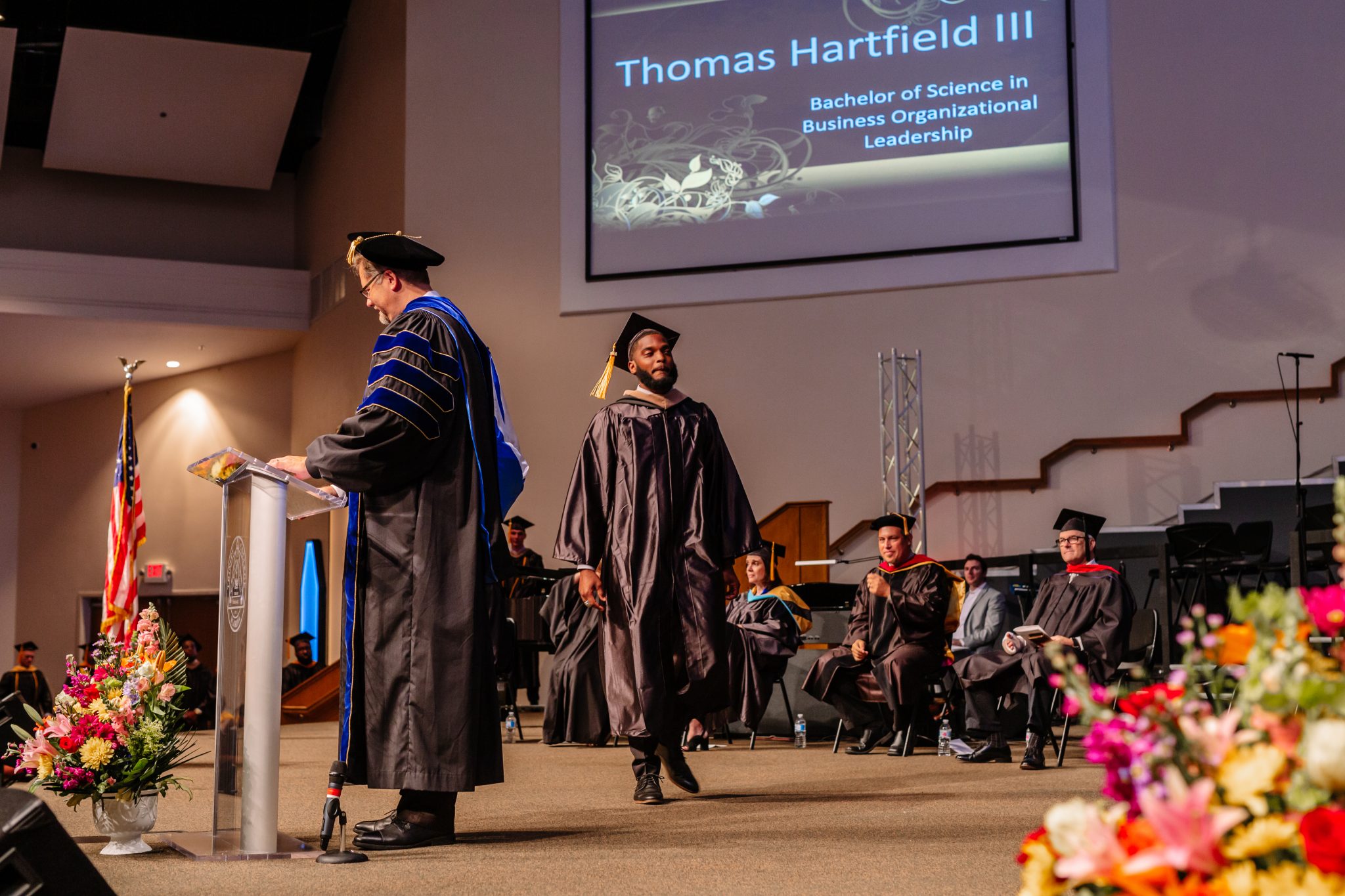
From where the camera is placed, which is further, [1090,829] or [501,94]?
[501,94]

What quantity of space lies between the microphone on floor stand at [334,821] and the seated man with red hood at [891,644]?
3933 mm

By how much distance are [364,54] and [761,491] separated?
6623 millimetres

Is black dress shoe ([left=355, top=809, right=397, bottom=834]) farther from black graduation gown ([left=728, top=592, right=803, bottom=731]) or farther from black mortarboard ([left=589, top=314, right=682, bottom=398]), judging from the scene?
black graduation gown ([left=728, top=592, right=803, bottom=731])

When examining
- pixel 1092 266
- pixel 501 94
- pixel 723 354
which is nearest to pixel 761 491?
pixel 723 354

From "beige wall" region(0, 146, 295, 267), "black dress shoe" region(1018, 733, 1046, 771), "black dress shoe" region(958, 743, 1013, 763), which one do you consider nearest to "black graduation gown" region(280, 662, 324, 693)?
"beige wall" region(0, 146, 295, 267)

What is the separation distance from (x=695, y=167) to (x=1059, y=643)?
638 centimetres

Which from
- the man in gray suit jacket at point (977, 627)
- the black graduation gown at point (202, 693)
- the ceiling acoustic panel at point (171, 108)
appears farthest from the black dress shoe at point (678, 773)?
the ceiling acoustic panel at point (171, 108)

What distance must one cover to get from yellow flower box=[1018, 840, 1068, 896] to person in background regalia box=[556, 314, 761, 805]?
127 inches

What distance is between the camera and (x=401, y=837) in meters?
3.12

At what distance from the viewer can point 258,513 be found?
10.0 feet

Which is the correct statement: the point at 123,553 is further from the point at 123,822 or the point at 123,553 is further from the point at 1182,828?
the point at 1182,828

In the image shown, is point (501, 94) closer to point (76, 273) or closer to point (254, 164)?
point (254, 164)

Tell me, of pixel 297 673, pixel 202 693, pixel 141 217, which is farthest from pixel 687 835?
pixel 141 217

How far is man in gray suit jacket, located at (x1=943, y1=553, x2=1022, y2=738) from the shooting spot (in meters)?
7.01
